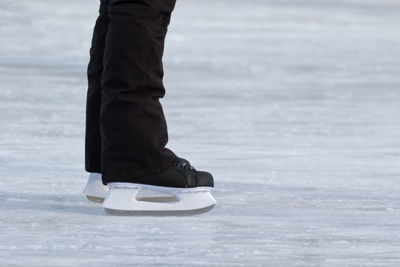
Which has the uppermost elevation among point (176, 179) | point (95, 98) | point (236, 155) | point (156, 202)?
point (95, 98)

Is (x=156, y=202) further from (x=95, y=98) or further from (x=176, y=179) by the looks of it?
(x=95, y=98)

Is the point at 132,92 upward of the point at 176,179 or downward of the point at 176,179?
upward

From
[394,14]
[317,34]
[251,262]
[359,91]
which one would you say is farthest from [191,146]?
[394,14]

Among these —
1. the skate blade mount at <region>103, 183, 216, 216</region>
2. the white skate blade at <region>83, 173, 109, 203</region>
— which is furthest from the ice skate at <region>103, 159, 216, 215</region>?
the white skate blade at <region>83, 173, 109, 203</region>

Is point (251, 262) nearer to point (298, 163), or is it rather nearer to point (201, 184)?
point (201, 184)

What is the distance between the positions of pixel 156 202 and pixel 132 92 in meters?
0.41

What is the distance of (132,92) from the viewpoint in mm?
4410

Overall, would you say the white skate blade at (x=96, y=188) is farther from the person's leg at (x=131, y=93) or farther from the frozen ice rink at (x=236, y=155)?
the person's leg at (x=131, y=93)

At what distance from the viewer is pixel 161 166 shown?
4465mm

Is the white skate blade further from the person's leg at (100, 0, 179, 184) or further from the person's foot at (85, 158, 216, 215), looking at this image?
the person's leg at (100, 0, 179, 184)

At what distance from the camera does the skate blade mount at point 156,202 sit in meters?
4.47

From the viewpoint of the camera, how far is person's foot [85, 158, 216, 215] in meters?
4.47

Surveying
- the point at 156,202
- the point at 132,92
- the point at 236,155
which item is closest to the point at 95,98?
the point at 132,92

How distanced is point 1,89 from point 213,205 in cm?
487
